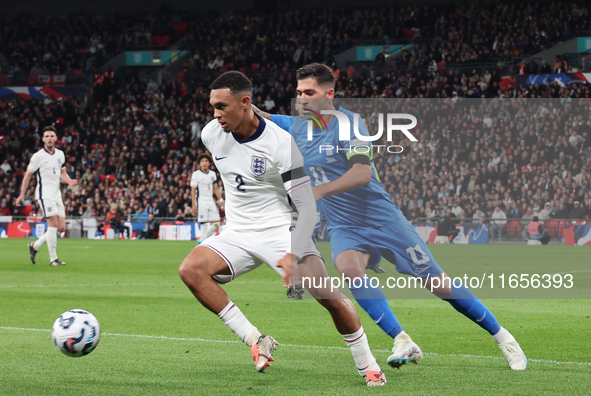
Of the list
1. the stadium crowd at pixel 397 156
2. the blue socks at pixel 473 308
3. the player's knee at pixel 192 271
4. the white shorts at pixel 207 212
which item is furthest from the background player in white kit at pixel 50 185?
the blue socks at pixel 473 308

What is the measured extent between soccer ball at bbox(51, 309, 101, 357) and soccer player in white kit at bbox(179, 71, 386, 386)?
0.78m

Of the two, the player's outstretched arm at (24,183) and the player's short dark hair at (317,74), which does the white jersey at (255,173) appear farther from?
the player's outstretched arm at (24,183)

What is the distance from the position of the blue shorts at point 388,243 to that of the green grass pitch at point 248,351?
686mm

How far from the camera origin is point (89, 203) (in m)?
28.8

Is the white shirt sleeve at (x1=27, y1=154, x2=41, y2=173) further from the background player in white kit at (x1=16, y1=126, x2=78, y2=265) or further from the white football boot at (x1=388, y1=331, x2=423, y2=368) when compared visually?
the white football boot at (x1=388, y1=331, x2=423, y2=368)

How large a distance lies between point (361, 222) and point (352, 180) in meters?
0.34

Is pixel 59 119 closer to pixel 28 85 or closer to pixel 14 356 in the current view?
pixel 28 85

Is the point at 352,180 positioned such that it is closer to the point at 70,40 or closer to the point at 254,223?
the point at 254,223

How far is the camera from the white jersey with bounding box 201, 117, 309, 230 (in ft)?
16.6

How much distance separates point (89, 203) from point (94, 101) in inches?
344

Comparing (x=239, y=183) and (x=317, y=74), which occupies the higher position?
(x=317, y=74)

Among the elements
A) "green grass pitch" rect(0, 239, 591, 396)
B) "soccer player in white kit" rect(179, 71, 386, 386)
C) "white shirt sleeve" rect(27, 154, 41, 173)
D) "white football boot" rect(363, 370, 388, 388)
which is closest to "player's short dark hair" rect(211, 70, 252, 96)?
"soccer player in white kit" rect(179, 71, 386, 386)

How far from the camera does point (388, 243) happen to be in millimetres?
5730

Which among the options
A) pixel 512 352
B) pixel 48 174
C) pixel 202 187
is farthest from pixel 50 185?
pixel 512 352
